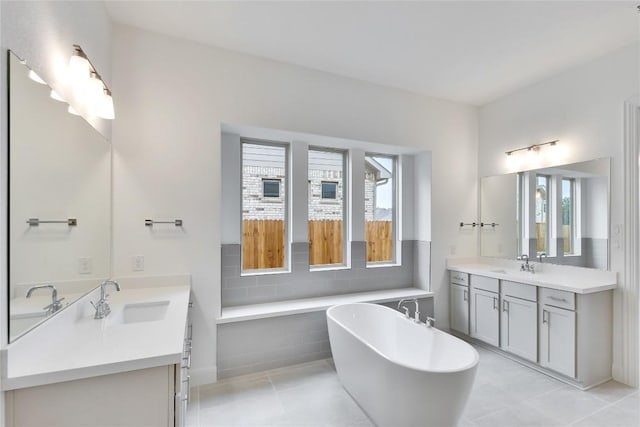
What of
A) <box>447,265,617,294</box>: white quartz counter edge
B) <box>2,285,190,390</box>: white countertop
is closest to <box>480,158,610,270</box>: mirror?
<box>447,265,617,294</box>: white quartz counter edge

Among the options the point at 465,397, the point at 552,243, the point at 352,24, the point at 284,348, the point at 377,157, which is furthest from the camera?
the point at 377,157

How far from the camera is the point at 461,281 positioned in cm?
347

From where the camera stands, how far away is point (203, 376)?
8.02 feet

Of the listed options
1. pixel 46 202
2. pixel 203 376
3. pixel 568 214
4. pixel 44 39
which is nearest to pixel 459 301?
pixel 568 214

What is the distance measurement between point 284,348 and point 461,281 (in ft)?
7.22

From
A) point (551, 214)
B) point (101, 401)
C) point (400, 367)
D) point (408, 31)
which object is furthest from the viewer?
point (551, 214)

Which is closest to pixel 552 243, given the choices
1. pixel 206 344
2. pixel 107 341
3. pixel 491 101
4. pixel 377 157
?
pixel 491 101

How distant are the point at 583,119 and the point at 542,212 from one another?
0.97 meters

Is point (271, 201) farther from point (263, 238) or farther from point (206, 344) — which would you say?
point (206, 344)

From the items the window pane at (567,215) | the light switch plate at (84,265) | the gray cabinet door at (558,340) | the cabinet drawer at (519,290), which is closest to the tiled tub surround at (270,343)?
the light switch plate at (84,265)

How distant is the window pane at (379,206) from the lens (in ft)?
11.9

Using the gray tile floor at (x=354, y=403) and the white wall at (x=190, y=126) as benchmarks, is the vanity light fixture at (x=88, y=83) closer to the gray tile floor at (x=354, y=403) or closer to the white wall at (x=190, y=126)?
the white wall at (x=190, y=126)

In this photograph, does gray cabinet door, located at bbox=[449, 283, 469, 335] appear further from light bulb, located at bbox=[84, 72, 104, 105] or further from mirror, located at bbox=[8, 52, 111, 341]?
light bulb, located at bbox=[84, 72, 104, 105]

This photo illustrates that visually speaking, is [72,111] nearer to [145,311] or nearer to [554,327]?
[145,311]
